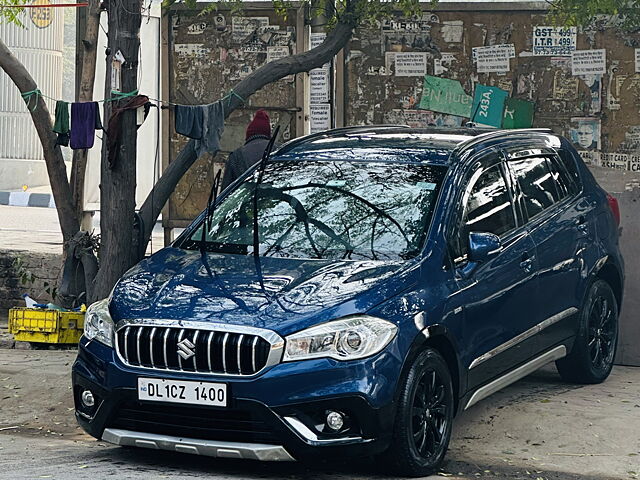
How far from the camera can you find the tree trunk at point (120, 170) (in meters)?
9.36

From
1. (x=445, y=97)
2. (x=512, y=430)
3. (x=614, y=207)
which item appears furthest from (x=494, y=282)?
(x=445, y=97)

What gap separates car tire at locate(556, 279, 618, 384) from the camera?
8.35 metres

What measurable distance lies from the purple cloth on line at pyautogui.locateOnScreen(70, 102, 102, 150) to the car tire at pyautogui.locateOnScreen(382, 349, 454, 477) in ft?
14.1

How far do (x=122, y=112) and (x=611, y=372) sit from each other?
392cm

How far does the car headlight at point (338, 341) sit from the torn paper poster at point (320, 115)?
622 centimetres

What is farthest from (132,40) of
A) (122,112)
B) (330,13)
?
(330,13)

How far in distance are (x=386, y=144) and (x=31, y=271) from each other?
203 inches

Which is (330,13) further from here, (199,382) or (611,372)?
(199,382)

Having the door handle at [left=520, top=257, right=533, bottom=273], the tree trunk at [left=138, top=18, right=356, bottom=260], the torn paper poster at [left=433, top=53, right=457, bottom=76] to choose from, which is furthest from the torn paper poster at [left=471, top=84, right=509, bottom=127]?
the door handle at [left=520, top=257, right=533, bottom=273]

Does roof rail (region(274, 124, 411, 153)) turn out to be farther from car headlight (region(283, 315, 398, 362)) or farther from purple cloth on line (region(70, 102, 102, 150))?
purple cloth on line (region(70, 102, 102, 150))

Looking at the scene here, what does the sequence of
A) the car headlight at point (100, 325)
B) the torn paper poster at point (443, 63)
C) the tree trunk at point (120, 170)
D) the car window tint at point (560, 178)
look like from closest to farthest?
the car headlight at point (100, 325), the car window tint at point (560, 178), the tree trunk at point (120, 170), the torn paper poster at point (443, 63)

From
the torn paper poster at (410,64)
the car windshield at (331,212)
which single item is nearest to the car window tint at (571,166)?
the car windshield at (331,212)

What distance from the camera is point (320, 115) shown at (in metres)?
12.1

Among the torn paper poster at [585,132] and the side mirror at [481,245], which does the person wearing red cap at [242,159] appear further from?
the side mirror at [481,245]
